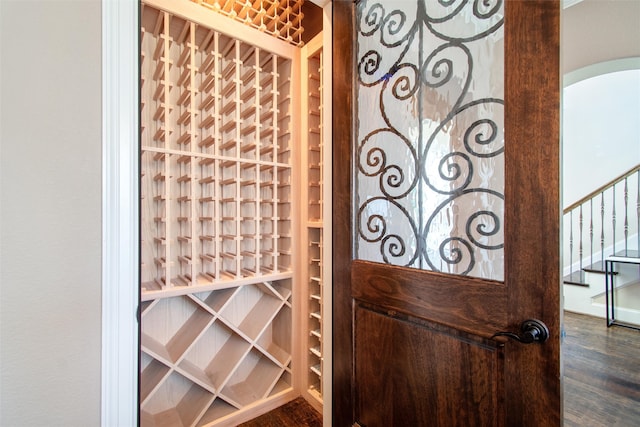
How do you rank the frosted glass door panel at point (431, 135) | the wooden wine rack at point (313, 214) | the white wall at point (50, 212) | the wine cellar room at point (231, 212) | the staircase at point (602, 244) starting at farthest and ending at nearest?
the staircase at point (602, 244)
the wooden wine rack at point (313, 214)
the wine cellar room at point (231, 212)
the frosted glass door panel at point (431, 135)
the white wall at point (50, 212)

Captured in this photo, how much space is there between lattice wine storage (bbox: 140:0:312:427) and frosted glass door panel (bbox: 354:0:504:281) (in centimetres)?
73

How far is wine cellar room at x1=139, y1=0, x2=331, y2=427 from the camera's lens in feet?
4.79

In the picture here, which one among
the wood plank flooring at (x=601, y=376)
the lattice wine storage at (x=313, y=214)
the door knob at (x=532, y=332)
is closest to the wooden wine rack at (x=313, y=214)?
the lattice wine storage at (x=313, y=214)

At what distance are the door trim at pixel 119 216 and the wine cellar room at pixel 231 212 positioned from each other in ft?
2.38

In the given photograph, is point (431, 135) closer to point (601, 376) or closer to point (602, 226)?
point (601, 376)

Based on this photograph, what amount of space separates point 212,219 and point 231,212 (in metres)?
0.20

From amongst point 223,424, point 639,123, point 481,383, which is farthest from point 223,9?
point 639,123

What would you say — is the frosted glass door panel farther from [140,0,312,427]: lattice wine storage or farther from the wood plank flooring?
the wood plank flooring

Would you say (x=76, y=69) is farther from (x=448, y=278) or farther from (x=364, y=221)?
(x=448, y=278)

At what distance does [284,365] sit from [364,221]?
122 centimetres

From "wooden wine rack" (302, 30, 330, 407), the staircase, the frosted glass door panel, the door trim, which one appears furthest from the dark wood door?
the staircase

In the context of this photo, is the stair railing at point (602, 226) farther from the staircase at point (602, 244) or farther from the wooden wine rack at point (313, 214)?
the wooden wine rack at point (313, 214)

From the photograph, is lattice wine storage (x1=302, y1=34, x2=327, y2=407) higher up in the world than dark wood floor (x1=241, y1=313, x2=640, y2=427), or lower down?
higher up

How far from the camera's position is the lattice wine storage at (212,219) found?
57.7 inches
